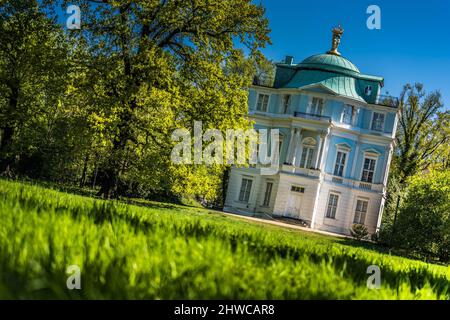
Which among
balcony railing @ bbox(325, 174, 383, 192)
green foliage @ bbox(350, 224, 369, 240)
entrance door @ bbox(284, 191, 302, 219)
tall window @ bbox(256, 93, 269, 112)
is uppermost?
tall window @ bbox(256, 93, 269, 112)

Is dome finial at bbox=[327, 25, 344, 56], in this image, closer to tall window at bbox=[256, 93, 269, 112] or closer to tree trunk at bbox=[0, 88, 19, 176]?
tall window at bbox=[256, 93, 269, 112]

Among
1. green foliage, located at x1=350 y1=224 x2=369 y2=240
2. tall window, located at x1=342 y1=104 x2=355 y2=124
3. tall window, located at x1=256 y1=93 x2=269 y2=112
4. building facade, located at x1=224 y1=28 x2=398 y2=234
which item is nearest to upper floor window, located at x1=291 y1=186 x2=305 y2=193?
building facade, located at x1=224 y1=28 x2=398 y2=234

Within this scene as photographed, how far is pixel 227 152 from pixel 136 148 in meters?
3.53

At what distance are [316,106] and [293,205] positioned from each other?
336 inches

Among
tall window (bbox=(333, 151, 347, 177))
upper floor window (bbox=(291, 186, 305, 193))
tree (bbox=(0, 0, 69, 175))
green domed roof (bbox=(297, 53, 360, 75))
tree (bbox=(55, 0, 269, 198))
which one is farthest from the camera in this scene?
green domed roof (bbox=(297, 53, 360, 75))

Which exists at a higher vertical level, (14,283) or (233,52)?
(233,52)

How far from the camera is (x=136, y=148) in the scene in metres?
17.6

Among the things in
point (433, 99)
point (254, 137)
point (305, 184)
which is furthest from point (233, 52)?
point (433, 99)

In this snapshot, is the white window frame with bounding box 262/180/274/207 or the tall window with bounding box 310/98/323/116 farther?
the white window frame with bounding box 262/180/274/207

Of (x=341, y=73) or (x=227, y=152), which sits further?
(x=341, y=73)

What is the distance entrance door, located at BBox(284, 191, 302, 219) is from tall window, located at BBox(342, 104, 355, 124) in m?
7.62

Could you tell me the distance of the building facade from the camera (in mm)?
37781

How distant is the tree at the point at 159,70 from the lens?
17.3 metres
